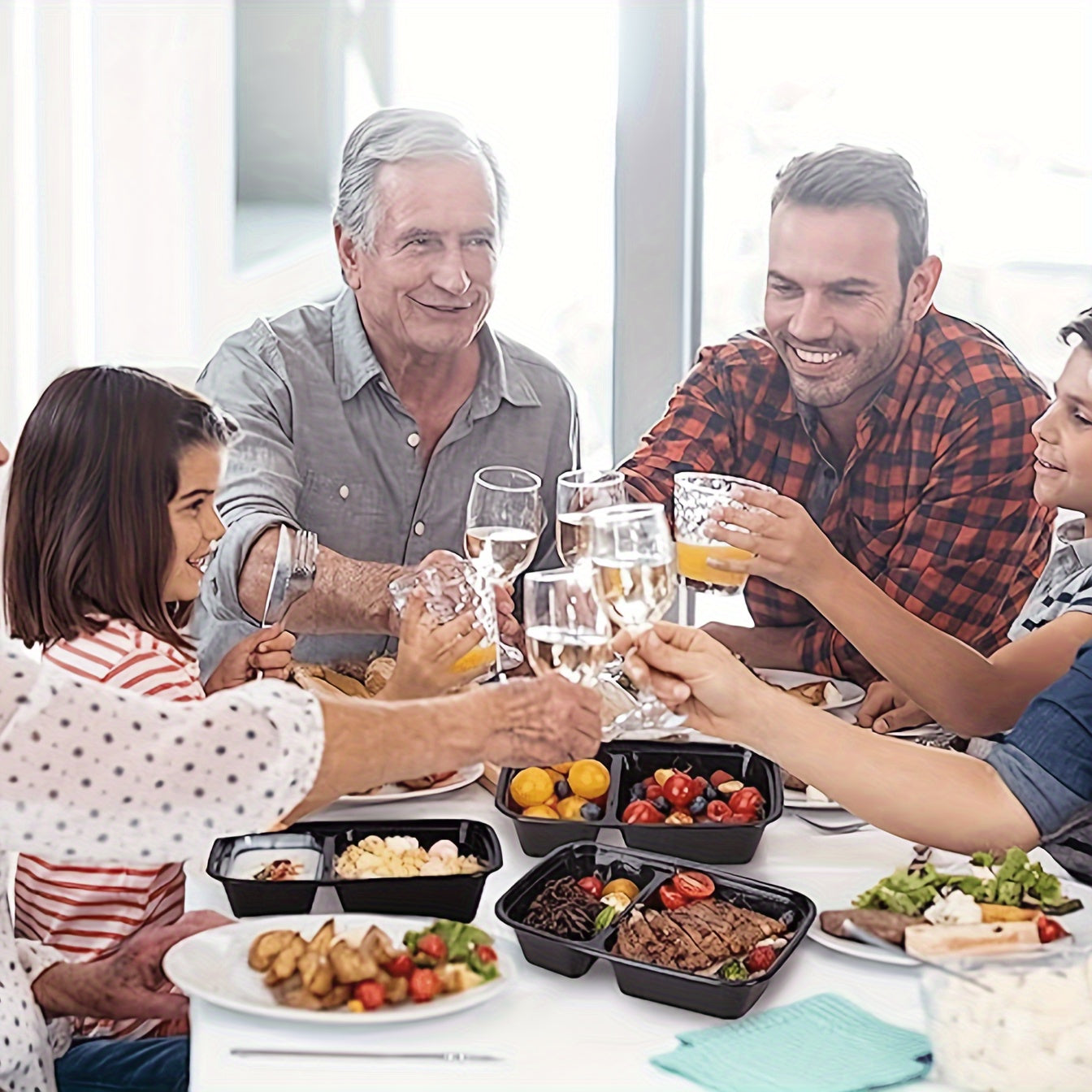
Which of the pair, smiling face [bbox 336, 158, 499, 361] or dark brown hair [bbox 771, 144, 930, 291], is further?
dark brown hair [bbox 771, 144, 930, 291]

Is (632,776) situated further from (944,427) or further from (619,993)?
(944,427)

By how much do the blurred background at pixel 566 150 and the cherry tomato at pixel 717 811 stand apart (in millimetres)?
1993

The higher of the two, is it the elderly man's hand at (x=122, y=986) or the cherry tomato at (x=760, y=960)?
the cherry tomato at (x=760, y=960)

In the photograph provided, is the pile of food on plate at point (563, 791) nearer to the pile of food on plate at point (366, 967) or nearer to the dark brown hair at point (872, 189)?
the pile of food on plate at point (366, 967)

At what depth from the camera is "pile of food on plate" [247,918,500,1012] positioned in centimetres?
137

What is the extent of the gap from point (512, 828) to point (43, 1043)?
1.95ft

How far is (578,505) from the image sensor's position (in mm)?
2199

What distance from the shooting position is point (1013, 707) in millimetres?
2316

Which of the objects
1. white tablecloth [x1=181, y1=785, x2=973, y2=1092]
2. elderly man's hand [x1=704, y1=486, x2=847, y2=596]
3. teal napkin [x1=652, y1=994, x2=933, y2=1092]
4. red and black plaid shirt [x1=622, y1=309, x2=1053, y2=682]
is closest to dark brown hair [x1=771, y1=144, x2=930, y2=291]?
red and black plaid shirt [x1=622, y1=309, x2=1053, y2=682]

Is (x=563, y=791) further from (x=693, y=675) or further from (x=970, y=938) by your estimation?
(x=970, y=938)

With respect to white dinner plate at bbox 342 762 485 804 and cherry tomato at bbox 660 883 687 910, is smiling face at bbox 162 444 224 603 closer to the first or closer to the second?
white dinner plate at bbox 342 762 485 804

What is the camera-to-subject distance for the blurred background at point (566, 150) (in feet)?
11.8

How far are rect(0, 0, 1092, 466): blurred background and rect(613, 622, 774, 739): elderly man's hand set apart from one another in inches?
79.9

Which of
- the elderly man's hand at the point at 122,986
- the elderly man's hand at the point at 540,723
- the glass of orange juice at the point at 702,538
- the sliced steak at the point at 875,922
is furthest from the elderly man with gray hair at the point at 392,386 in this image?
the sliced steak at the point at 875,922
